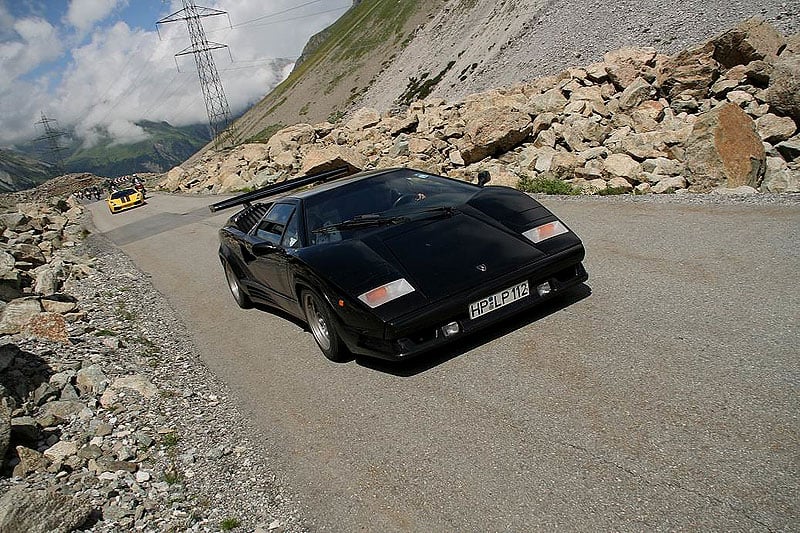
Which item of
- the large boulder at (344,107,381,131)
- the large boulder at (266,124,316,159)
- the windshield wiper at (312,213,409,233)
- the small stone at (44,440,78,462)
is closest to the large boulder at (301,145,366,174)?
the large boulder at (344,107,381,131)

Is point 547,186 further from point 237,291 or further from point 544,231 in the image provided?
point 544,231

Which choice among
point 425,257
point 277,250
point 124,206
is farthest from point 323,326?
point 124,206

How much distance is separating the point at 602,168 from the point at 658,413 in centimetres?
850

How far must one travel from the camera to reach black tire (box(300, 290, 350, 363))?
191 inches

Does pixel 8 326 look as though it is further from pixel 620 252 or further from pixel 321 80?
pixel 321 80

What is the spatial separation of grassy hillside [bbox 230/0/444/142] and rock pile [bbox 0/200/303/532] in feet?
273

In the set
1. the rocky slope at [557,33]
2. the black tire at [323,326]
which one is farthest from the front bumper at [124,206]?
the black tire at [323,326]

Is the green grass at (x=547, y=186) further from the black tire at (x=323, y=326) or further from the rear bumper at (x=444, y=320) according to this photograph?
the black tire at (x=323, y=326)

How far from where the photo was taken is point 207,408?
197 inches

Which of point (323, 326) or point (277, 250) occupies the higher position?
point (277, 250)

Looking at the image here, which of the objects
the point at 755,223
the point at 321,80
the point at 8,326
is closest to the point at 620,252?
the point at 755,223

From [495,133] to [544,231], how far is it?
32.2ft

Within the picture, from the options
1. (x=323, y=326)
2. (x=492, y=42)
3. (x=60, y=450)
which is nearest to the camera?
(x=60, y=450)

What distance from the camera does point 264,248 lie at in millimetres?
5723
